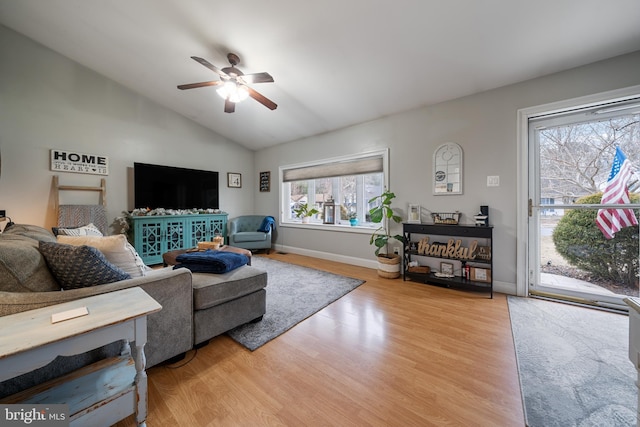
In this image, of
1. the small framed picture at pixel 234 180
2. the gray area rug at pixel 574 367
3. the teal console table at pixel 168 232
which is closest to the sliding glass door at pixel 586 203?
the gray area rug at pixel 574 367

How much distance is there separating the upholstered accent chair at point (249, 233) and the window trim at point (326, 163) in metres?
0.49

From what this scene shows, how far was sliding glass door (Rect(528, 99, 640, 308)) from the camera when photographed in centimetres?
226

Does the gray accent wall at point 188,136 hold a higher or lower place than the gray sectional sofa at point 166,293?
higher

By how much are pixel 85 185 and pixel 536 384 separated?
541 cm

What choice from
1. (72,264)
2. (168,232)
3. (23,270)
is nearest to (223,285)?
(72,264)

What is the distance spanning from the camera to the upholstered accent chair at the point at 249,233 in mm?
4672

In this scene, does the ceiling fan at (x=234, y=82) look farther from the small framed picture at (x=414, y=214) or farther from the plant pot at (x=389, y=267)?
the plant pot at (x=389, y=267)

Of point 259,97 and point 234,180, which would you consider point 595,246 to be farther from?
point 234,180

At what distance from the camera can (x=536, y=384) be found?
4.53 feet

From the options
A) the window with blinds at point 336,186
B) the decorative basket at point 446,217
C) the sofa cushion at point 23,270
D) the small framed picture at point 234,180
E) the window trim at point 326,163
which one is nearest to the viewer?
the sofa cushion at point 23,270

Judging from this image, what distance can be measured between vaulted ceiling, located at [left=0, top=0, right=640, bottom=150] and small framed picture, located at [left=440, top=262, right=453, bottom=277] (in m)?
2.15

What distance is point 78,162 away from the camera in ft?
11.3

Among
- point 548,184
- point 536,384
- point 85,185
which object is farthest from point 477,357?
point 85,185

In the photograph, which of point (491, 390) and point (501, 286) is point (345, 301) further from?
point (501, 286)
